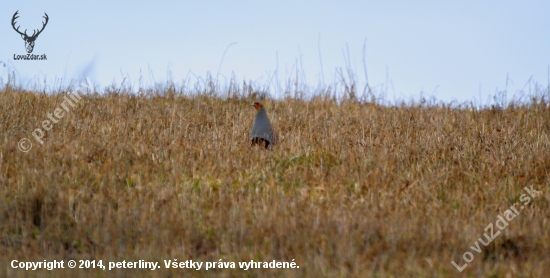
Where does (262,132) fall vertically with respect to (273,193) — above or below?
above

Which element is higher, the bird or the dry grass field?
the bird

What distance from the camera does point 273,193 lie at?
6492 mm

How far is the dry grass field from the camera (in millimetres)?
4934

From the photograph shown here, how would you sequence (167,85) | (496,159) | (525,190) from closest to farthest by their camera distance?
(525,190)
(496,159)
(167,85)

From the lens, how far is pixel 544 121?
1055cm

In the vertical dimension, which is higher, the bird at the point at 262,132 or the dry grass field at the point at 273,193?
the bird at the point at 262,132

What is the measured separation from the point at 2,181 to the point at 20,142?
1458 millimetres

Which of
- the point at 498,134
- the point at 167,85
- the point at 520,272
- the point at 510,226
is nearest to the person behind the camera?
the point at 520,272

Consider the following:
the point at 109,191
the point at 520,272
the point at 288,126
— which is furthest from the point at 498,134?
the point at 109,191

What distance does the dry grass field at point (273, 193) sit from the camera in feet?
16.2

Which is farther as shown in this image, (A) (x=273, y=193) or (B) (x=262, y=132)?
(B) (x=262, y=132)

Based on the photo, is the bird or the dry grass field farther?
the bird

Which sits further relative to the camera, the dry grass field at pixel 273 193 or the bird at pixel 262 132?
the bird at pixel 262 132

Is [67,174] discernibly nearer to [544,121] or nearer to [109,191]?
[109,191]
